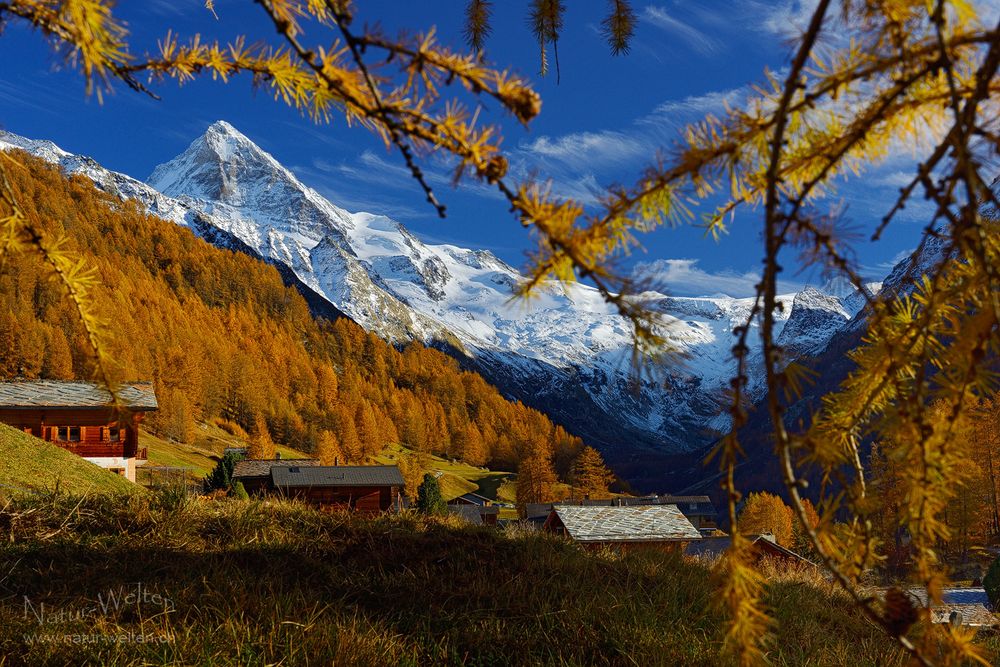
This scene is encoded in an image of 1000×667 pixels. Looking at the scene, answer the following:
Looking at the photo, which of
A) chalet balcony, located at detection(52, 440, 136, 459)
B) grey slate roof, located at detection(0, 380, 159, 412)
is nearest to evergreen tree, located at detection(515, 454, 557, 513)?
chalet balcony, located at detection(52, 440, 136, 459)

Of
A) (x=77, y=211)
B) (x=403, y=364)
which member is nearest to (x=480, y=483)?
(x=403, y=364)

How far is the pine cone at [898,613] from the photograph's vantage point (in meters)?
1.22

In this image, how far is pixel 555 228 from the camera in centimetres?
141

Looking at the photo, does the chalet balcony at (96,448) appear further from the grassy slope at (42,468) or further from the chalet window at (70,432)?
the grassy slope at (42,468)

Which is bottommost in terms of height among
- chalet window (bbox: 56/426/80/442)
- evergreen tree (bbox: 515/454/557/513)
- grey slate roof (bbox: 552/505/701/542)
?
evergreen tree (bbox: 515/454/557/513)

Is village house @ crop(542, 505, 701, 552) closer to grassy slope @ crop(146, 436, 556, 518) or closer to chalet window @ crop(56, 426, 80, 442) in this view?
chalet window @ crop(56, 426, 80, 442)

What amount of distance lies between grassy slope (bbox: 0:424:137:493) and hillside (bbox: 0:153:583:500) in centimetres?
4878

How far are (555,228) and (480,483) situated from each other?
337 ft

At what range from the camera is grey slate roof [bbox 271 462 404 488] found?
4122 centimetres

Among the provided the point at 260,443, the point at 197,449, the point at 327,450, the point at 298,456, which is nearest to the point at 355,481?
the point at 197,449

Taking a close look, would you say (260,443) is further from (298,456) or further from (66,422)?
(66,422)

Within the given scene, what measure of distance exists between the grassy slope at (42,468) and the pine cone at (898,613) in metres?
11.9

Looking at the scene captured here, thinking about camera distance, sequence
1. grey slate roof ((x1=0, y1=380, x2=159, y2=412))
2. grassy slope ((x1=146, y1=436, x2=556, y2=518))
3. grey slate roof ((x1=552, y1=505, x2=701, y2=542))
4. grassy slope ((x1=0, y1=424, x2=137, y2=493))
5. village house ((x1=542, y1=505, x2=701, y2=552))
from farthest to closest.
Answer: grassy slope ((x1=146, y1=436, x2=556, y2=518)), grey slate roof ((x1=0, y1=380, x2=159, y2=412)), grey slate roof ((x1=552, y1=505, x2=701, y2=542)), village house ((x1=542, y1=505, x2=701, y2=552)), grassy slope ((x1=0, y1=424, x2=137, y2=493))

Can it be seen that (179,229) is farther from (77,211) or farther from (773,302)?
(773,302)
